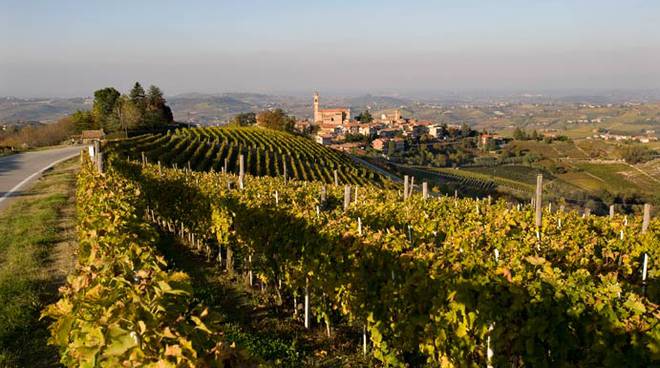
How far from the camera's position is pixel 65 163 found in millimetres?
27016

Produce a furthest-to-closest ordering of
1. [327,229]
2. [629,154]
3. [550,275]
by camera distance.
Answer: [629,154]
[327,229]
[550,275]

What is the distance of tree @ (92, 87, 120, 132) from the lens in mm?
62888

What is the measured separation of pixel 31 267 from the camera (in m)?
9.16

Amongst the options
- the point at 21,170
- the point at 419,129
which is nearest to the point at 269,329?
the point at 21,170

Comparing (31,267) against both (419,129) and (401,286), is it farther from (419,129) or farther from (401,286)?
(419,129)

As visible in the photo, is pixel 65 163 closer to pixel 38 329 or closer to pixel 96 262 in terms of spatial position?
pixel 38 329

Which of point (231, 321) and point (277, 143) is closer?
point (231, 321)

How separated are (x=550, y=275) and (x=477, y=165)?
92.1 metres

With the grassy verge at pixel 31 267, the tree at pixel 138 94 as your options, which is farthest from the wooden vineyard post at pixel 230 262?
the tree at pixel 138 94

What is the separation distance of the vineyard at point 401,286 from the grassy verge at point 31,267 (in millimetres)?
1775

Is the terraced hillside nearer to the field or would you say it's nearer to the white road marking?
the white road marking

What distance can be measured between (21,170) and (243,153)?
906 inches

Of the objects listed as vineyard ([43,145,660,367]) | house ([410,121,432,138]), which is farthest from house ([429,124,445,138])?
vineyard ([43,145,660,367])

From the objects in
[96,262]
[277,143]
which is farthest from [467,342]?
[277,143]
